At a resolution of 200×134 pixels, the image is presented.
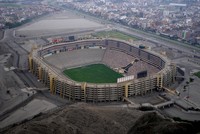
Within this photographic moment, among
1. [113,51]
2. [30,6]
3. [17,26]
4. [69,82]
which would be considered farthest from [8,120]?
[30,6]

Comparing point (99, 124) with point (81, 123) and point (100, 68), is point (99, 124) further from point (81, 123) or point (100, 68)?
point (100, 68)

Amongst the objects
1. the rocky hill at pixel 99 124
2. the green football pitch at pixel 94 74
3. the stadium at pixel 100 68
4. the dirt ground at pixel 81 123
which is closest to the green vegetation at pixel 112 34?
the stadium at pixel 100 68

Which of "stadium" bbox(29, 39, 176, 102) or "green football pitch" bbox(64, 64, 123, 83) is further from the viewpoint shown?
"green football pitch" bbox(64, 64, 123, 83)

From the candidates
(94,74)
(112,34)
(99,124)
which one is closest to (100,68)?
(94,74)

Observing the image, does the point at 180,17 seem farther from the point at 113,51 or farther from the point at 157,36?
the point at 113,51

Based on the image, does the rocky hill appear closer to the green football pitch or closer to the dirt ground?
the dirt ground

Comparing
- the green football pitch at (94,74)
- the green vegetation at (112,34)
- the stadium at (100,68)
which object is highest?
the green vegetation at (112,34)

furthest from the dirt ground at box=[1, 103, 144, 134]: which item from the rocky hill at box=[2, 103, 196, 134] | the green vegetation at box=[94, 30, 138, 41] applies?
the green vegetation at box=[94, 30, 138, 41]

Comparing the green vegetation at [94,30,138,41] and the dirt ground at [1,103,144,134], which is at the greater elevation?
the green vegetation at [94,30,138,41]

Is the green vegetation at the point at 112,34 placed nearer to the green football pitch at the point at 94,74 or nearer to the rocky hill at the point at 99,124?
the green football pitch at the point at 94,74
